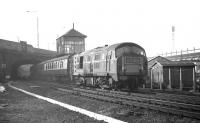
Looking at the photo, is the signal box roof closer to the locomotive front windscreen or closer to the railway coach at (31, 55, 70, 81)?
the railway coach at (31, 55, 70, 81)

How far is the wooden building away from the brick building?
37803 mm

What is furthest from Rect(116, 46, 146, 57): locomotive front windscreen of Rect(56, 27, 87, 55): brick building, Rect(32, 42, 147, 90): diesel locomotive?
Rect(56, 27, 87, 55): brick building

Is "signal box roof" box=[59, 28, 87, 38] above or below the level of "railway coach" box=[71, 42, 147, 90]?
above

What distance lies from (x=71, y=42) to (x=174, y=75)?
4121 cm

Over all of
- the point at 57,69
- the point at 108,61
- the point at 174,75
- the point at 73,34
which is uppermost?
the point at 73,34

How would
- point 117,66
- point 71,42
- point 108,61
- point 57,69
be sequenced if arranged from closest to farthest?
1. point 117,66
2. point 108,61
3. point 57,69
4. point 71,42

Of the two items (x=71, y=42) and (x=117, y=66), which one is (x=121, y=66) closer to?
(x=117, y=66)

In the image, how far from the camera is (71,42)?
61938mm

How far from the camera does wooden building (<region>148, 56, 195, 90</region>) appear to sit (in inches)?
888

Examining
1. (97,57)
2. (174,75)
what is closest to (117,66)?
(97,57)

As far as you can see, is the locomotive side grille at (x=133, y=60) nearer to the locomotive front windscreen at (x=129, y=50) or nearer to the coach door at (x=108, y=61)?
the locomotive front windscreen at (x=129, y=50)

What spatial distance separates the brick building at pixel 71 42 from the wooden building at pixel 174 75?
1488 inches

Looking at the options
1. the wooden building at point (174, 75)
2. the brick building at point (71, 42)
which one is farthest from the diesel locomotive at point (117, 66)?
the brick building at point (71, 42)

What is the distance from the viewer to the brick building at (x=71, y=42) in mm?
61375
